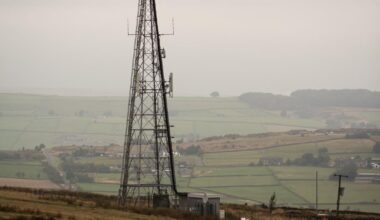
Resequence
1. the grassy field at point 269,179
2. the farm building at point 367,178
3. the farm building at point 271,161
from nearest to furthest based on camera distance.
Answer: the grassy field at point 269,179, the farm building at point 367,178, the farm building at point 271,161

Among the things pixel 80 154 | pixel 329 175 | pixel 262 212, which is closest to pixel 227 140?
pixel 80 154

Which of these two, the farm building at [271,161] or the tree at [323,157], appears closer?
the farm building at [271,161]

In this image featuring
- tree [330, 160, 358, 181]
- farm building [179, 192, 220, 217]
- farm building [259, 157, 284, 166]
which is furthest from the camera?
farm building [259, 157, 284, 166]

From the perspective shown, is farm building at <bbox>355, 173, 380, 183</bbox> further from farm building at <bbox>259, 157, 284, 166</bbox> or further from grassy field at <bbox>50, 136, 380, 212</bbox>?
farm building at <bbox>259, 157, 284, 166</bbox>

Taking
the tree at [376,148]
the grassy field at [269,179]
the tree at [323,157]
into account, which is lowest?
the grassy field at [269,179]

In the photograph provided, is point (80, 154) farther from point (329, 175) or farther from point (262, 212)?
point (262, 212)

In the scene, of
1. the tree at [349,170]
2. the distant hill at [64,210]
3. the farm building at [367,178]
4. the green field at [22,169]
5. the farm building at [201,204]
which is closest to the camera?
the distant hill at [64,210]

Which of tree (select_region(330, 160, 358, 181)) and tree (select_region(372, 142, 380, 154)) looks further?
tree (select_region(372, 142, 380, 154))

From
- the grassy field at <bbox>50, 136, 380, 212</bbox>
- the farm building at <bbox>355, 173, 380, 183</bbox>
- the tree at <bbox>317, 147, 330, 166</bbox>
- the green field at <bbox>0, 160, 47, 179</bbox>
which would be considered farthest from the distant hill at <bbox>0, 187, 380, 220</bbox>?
the tree at <bbox>317, 147, 330, 166</bbox>

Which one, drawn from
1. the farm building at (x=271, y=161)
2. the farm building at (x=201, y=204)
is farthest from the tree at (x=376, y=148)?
the farm building at (x=201, y=204)

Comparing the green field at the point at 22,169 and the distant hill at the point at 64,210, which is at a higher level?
the distant hill at the point at 64,210

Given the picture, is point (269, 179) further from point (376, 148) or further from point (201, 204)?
point (201, 204)

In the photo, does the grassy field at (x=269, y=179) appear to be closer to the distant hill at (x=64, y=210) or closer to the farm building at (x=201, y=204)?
the farm building at (x=201, y=204)

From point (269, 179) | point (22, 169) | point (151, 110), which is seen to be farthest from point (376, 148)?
point (151, 110)
